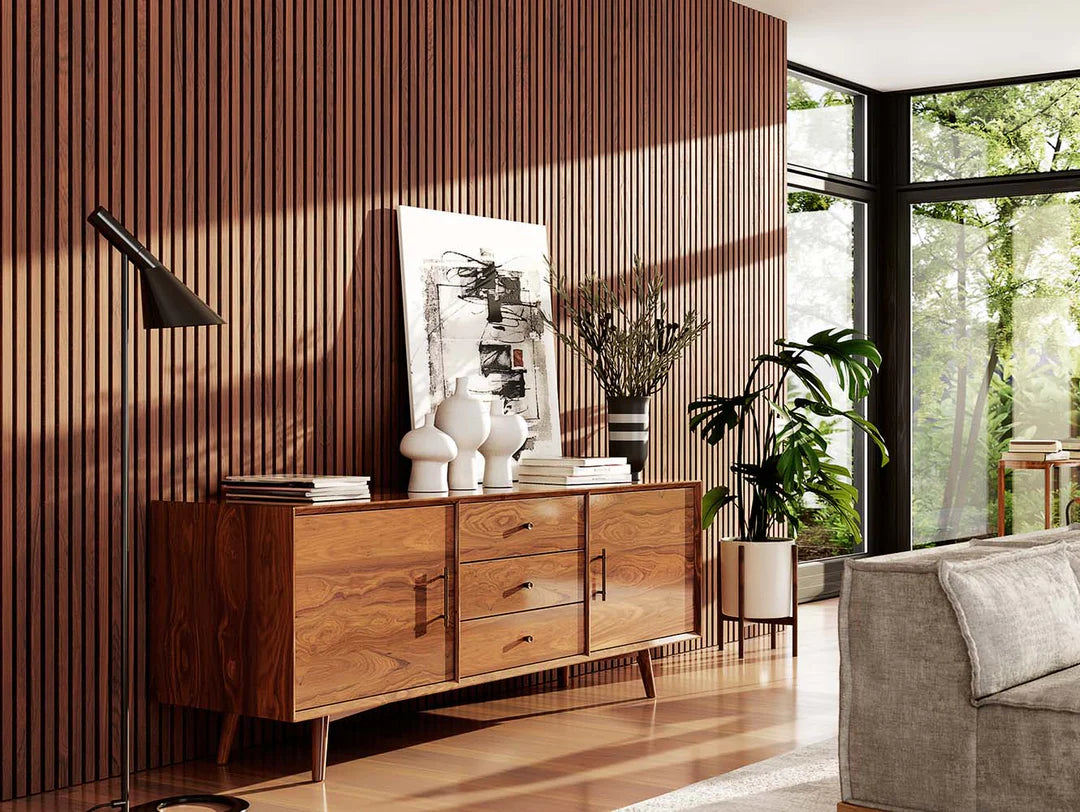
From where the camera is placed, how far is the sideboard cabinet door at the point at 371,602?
3.85 meters

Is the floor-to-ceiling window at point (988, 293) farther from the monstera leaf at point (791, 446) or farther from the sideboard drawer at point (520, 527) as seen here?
the sideboard drawer at point (520, 527)

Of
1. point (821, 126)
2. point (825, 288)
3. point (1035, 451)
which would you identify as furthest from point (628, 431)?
point (1035, 451)

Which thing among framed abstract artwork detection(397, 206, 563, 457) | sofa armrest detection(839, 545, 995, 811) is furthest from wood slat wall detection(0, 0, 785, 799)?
sofa armrest detection(839, 545, 995, 811)

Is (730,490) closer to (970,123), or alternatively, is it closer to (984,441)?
(984,441)

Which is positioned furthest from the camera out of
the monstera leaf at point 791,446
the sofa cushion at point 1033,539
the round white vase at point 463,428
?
the monstera leaf at point 791,446

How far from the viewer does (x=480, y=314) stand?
5066mm

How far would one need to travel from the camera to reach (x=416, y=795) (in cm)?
380

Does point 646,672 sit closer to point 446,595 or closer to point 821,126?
point 446,595

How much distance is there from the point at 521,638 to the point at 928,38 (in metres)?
4.21

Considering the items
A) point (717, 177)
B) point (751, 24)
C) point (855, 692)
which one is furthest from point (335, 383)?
point (751, 24)

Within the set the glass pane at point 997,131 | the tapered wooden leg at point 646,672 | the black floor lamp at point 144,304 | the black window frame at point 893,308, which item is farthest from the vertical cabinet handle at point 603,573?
the glass pane at point 997,131

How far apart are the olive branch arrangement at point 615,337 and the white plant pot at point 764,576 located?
783mm

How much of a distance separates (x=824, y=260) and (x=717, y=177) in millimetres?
1763

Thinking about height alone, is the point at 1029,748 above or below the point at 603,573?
below
